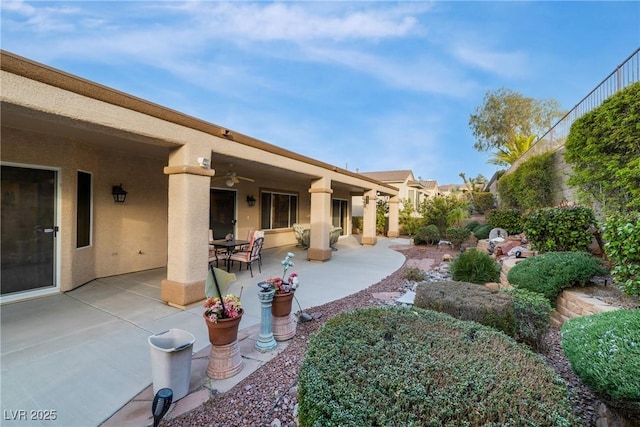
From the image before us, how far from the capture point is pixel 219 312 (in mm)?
2838

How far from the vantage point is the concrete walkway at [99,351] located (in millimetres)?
2352

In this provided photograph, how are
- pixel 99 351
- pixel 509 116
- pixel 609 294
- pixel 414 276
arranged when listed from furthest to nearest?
pixel 509 116 < pixel 414 276 < pixel 609 294 < pixel 99 351

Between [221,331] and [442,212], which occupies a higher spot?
[442,212]

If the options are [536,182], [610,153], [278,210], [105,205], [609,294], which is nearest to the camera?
[609,294]

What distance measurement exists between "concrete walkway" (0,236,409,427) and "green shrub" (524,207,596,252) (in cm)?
366

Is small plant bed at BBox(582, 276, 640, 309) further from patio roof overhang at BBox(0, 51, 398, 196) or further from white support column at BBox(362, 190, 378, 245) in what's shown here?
white support column at BBox(362, 190, 378, 245)

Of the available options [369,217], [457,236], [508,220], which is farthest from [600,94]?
[369,217]

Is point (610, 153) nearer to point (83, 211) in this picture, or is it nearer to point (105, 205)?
point (105, 205)

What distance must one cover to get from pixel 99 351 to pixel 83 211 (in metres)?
3.85

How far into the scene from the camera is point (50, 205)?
201 inches

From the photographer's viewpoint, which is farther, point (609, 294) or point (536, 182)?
point (536, 182)

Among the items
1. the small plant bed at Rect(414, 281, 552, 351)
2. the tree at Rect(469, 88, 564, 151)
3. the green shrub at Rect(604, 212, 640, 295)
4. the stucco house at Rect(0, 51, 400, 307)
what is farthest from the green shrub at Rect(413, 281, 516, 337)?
the tree at Rect(469, 88, 564, 151)

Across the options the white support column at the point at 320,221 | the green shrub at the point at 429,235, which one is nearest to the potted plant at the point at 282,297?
the white support column at the point at 320,221

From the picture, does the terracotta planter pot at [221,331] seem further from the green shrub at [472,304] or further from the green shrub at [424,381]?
the green shrub at [472,304]
